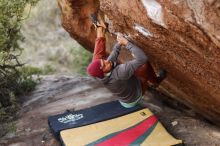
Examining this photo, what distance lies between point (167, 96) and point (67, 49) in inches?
360

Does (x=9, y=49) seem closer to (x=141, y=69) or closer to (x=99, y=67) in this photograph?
(x=99, y=67)

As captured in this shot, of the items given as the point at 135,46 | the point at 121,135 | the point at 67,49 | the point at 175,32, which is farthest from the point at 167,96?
the point at 67,49

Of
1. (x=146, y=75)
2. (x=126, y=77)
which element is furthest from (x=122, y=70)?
(x=146, y=75)

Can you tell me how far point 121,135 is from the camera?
7.03m

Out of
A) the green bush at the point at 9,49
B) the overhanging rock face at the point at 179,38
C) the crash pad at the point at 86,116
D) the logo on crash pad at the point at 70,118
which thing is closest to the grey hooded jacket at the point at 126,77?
the overhanging rock face at the point at 179,38

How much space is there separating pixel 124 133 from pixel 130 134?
0.32 ft

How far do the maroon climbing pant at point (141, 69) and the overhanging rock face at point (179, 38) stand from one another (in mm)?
189

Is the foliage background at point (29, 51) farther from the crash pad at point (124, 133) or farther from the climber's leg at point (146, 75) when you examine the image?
the climber's leg at point (146, 75)

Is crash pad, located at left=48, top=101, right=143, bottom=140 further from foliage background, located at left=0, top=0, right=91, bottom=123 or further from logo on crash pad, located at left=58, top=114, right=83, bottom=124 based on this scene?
foliage background, located at left=0, top=0, right=91, bottom=123

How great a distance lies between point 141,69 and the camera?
21.8 feet

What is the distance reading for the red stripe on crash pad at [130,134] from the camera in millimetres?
6816

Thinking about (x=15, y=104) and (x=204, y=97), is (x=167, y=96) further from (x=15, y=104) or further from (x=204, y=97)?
(x=15, y=104)

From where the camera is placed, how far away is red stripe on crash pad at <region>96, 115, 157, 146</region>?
6.82 metres

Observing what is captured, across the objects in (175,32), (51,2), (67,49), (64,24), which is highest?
(175,32)
